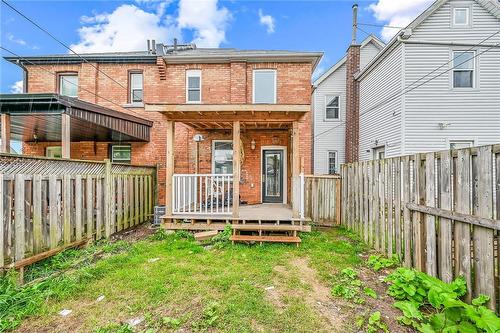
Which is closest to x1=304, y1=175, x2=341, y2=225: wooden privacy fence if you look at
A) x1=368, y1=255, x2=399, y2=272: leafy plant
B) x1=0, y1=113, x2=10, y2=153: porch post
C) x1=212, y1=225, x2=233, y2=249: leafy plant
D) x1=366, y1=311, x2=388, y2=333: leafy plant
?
x1=212, y1=225, x2=233, y2=249: leafy plant

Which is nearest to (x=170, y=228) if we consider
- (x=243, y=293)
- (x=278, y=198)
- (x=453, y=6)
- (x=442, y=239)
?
(x=243, y=293)

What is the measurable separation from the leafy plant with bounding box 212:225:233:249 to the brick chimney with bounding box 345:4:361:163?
943 centimetres

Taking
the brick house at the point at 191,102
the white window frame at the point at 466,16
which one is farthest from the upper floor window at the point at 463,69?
the brick house at the point at 191,102

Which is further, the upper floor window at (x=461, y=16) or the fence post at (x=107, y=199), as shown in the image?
the upper floor window at (x=461, y=16)

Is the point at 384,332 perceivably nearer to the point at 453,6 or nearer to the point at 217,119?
the point at 217,119

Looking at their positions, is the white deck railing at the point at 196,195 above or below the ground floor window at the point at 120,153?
below

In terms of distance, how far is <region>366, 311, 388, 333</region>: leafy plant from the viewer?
104 inches

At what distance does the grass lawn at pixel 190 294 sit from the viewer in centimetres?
284

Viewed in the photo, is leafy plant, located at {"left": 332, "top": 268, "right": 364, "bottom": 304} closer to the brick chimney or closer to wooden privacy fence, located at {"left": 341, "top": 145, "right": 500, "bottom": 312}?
wooden privacy fence, located at {"left": 341, "top": 145, "right": 500, "bottom": 312}

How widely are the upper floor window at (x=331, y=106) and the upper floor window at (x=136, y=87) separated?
9.95m

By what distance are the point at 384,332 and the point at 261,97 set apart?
8.59 metres

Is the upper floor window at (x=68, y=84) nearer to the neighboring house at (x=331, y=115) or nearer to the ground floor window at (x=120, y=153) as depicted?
the ground floor window at (x=120, y=153)

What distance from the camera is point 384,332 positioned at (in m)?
2.63

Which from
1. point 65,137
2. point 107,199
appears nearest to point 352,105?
point 107,199
